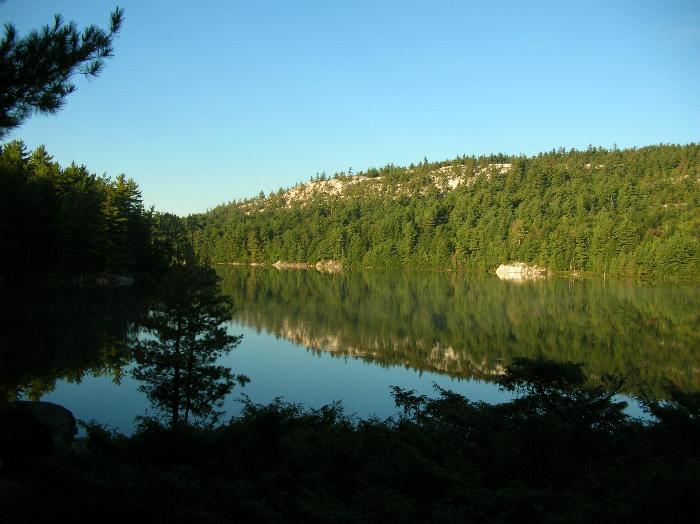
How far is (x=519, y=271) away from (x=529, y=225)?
15.7 meters

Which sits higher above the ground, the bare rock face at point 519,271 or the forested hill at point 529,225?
the forested hill at point 529,225

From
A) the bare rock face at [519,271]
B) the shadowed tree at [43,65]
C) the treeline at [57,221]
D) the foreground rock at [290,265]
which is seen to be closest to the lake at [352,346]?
the treeline at [57,221]

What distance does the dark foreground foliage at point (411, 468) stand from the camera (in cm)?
581

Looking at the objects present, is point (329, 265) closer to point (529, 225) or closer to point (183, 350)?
point (529, 225)

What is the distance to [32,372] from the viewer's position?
1973 cm

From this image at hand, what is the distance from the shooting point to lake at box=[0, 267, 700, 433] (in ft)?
62.8

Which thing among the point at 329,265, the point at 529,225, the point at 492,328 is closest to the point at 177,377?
the point at 492,328

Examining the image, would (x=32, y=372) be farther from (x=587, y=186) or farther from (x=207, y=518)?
(x=587, y=186)

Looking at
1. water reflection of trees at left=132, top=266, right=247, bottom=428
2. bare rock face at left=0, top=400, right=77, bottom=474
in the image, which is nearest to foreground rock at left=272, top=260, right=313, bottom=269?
water reflection of trees at left=132, top=266, right=247, bottom=428

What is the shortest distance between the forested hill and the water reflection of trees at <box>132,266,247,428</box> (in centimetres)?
8510

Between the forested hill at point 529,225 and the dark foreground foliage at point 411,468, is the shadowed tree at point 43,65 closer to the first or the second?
the dark foreground foliage at point 411,468

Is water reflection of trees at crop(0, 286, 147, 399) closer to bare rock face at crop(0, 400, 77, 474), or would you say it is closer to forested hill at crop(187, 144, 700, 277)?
bare rock face at crop(0, 400, 77, 474)

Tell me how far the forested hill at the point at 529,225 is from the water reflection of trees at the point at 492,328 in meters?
41.9

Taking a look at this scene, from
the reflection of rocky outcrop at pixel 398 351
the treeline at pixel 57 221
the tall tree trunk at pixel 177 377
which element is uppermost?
the treeline at pixel 57 221
